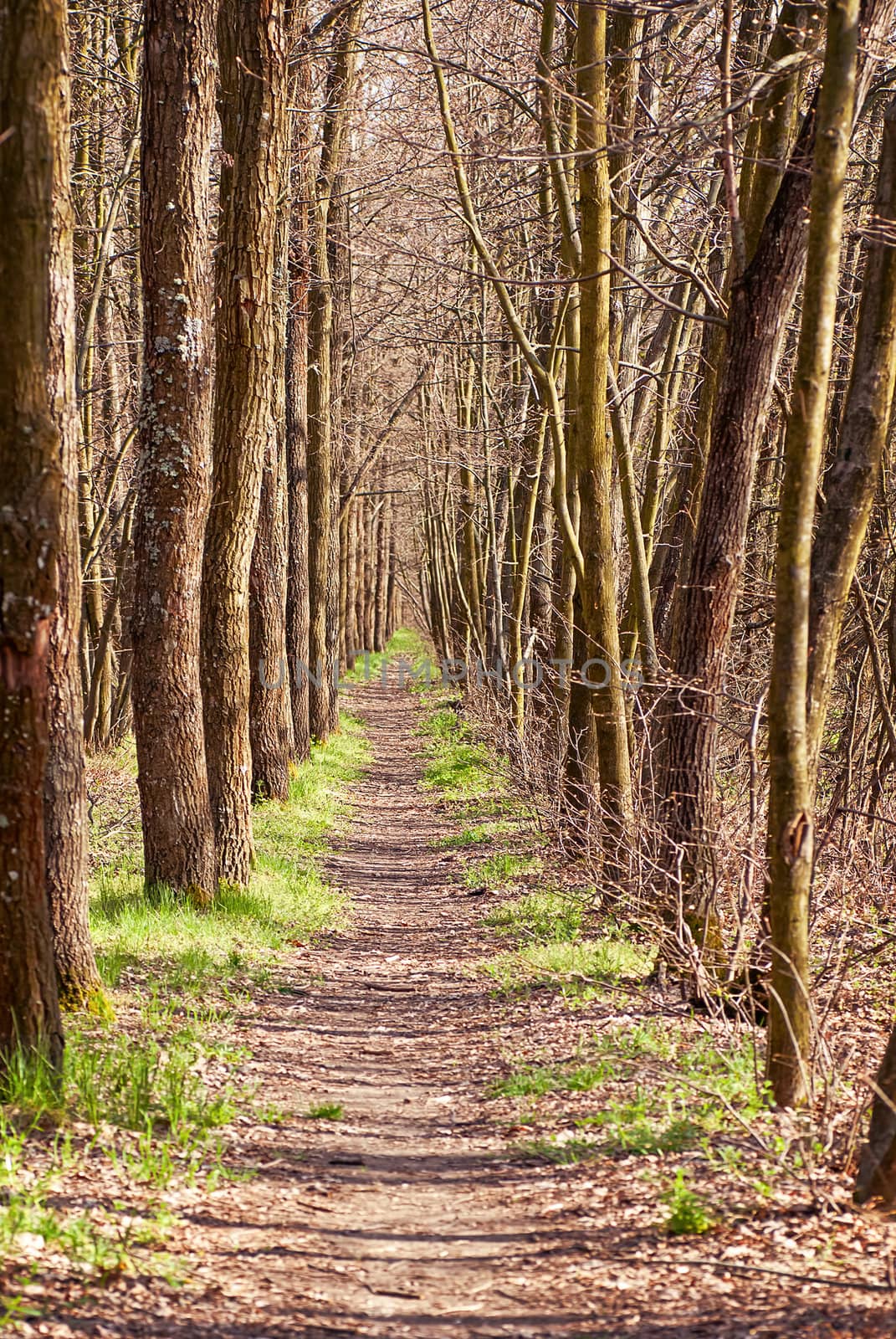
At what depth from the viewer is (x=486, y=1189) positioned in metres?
5.23

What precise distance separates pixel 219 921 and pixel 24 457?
192 inches

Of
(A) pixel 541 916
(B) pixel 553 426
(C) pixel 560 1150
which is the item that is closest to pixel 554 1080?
(C) pixel 560 1150

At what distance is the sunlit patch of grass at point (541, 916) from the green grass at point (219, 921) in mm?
1392

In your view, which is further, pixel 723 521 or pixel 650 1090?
pixel 723 521

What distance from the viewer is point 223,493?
32.3ft

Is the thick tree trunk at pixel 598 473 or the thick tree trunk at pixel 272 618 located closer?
the thick tree trunk at pixel 598 473

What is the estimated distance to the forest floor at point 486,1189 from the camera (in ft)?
13.2

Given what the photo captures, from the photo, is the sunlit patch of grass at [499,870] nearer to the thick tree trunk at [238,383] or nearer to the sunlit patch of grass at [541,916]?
the sunlit patch of grass at [541,916]

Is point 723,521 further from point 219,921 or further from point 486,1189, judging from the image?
point 219,921

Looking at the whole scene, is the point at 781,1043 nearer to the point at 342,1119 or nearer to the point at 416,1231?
the point at 416,1231

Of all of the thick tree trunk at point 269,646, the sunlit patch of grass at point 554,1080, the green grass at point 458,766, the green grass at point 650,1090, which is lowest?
the green grass at point 458,766

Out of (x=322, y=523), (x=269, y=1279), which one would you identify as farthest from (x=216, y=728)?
(x=322, y=523)

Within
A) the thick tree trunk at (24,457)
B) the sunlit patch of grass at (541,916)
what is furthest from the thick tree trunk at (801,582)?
the sunlit patch of grass at (541,916)

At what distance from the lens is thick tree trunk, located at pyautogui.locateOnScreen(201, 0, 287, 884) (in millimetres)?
9875
